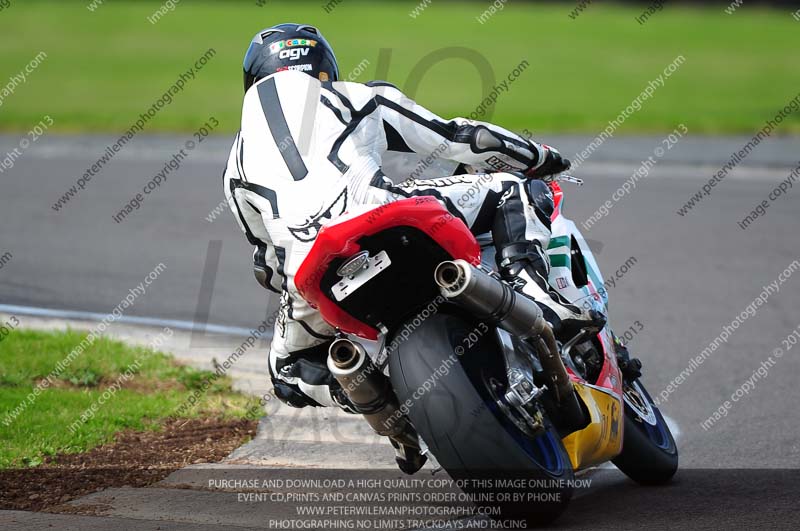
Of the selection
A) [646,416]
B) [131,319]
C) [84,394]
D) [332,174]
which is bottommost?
[131,319]

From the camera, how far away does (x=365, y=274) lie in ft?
12.7

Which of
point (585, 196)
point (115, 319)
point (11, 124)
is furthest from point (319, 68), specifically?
point (11, 124)

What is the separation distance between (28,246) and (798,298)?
621 centimetres

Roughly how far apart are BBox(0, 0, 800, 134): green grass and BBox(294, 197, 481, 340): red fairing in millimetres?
13431

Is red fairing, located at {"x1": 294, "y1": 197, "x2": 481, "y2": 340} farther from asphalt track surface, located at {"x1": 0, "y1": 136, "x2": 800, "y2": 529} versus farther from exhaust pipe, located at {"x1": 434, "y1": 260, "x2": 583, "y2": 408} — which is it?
asphalt track surface, located at {"x1": 0, "y1": 136, "x2": 800, "y2": 529}

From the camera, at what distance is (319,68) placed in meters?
4.58

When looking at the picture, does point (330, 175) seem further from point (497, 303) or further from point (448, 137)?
point (497, 303)

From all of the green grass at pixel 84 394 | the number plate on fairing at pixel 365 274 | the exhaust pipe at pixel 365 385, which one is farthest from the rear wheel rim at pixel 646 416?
the green grass at pixel 84 394

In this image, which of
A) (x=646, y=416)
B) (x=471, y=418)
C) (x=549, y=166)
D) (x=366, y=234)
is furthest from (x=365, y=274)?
(x=646, y=416)

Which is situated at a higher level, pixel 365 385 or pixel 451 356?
pixel 451 356

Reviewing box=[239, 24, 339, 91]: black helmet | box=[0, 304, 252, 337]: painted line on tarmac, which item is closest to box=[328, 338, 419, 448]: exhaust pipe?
box=[239, 24, 339, 91]: black helmet

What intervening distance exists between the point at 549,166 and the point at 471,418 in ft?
4.60

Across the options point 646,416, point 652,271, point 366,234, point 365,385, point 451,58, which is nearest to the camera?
point 366,234

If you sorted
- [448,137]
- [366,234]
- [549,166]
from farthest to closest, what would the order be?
1. [549,166]
2. [448,137]
3. [366,234]
